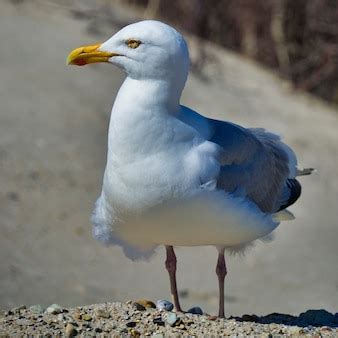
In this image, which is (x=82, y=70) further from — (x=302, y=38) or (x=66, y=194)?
(x=302, y=38)

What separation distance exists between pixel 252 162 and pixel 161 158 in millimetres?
870

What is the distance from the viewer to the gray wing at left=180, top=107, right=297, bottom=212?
5332mm

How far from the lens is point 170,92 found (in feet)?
16.8

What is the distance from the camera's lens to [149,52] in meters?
5.07

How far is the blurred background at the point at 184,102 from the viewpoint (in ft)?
28.5

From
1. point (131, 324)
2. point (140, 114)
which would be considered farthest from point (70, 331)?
point (140, 114)

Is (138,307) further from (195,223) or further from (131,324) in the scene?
(195,223)

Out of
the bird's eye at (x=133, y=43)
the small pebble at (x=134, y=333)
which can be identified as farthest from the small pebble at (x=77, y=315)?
the bird's eye at (x=133, y=43)

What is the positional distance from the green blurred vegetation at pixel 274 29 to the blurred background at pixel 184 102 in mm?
18

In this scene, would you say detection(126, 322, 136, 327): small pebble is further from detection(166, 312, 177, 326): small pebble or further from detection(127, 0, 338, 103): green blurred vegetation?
detection(127, 0, 338, 103): green blurred vegetation

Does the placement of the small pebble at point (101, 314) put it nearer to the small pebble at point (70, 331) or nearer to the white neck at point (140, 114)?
the small pebble at point (70, 331)

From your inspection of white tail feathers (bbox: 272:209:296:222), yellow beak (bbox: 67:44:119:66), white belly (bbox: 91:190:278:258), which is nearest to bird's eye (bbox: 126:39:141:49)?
yellow beak (bbox: 67:44:119:66)

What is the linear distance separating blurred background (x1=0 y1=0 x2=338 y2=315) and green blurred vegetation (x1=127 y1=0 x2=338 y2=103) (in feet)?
0.06

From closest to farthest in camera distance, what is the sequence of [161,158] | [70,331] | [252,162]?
[70,331]
[161,158]
[252,162]
